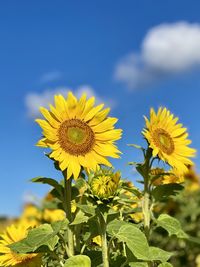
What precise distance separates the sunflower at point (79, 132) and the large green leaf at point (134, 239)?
0.29 metres

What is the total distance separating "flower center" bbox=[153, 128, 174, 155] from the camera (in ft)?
7.87

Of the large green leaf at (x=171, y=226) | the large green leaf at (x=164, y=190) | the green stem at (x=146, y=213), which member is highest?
the large green leaf at (x=164, y=190)

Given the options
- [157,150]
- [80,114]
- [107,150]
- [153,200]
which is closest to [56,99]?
[80,114]

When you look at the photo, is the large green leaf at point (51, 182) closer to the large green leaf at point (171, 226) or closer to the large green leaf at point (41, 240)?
the large green leaf at point (41, 240)

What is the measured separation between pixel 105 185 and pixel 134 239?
0.19 m

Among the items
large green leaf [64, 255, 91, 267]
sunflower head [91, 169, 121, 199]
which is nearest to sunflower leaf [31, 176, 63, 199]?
sunflower head [91, 169, 121, 199]

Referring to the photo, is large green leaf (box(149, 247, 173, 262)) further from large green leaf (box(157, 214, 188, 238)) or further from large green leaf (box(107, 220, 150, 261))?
large green leaf (box(157, 214, 188, 238))

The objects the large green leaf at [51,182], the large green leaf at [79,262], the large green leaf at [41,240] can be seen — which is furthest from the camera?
the large green leaf at [51,182]

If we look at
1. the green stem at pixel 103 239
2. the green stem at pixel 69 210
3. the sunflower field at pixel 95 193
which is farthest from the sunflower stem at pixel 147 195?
the green stem at pixel 103 239

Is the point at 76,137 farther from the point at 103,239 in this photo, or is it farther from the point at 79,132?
the point at 103,239

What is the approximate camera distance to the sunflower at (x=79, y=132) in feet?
7.28

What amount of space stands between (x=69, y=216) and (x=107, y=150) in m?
0.30

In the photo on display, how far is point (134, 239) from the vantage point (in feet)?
6.37

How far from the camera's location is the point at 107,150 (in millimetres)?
2289
